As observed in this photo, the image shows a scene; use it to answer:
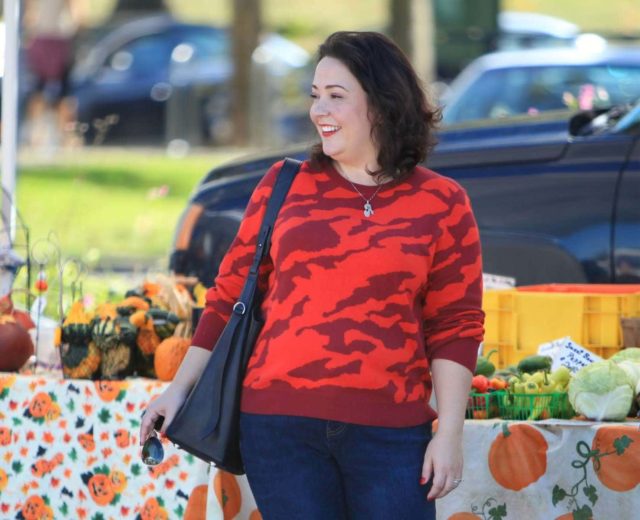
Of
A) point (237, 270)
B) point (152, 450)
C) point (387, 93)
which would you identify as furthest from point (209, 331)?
point (387, 93)

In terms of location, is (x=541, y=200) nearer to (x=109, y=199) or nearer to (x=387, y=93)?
(x=387, y=93)

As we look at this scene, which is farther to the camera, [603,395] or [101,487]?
[101,487]

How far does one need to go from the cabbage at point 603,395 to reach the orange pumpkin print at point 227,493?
3.28 feet

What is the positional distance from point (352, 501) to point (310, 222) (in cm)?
61

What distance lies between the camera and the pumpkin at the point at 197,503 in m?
4.41

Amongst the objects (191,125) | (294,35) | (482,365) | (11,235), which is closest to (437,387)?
(482,365)

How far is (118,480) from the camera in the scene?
4.75 meters

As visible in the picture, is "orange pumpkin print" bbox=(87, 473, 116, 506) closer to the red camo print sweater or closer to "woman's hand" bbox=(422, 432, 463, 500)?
the red camo print sweater

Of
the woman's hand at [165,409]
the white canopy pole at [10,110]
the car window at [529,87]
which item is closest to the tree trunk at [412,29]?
the car window at [529,87]

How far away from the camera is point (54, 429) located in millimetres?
4805

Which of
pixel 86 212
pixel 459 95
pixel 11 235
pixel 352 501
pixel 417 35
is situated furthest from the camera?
pixel 417 35

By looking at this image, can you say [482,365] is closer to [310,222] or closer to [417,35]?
[310,222]

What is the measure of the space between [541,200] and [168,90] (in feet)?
50.8

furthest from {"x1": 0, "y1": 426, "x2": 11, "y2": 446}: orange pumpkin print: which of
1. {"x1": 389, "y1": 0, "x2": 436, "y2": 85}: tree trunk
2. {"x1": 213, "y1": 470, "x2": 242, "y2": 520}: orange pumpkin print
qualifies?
{"x1": 389, "y1": 0, "x2": 436, "y2": 85}: tree trunk
